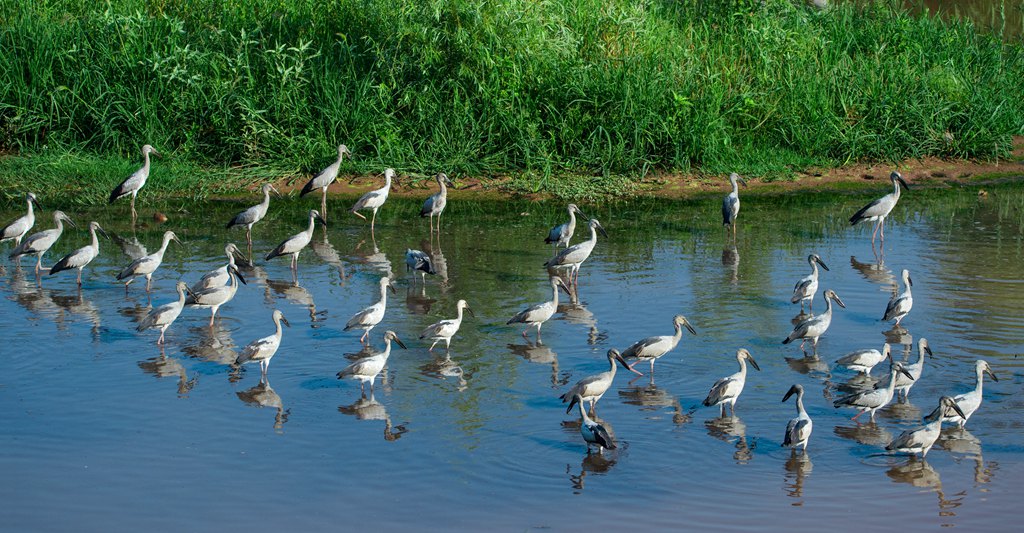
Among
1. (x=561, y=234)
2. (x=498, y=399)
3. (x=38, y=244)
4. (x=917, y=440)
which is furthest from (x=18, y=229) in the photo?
(x=917, y=440)

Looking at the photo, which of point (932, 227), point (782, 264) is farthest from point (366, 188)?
point (932, 227)

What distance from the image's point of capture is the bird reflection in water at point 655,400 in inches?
397

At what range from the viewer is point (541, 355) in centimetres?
1191

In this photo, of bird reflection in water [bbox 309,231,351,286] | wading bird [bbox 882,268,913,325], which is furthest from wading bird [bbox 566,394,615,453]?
bird reflection in water [bbox 309,231,351,286]

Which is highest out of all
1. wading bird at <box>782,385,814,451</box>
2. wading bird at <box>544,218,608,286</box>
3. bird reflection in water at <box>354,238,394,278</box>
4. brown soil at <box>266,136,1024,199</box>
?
wading bird at <box>782,385,814,451</box>

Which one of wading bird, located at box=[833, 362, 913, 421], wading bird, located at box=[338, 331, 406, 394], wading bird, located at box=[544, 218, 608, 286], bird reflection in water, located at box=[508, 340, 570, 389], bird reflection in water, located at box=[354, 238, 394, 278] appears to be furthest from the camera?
bird reflection in water, located at box=[354, 238, 394, 278]

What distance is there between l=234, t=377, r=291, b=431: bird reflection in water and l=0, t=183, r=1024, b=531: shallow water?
2.1 inches

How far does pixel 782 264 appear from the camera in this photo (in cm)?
1562

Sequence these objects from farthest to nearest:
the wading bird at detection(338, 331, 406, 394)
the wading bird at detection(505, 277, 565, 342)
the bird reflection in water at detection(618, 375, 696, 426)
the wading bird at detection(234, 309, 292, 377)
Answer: the wading bird at detection(505, 277, 565, 342)
the wading bird at detection(234, 309, 292, 377)
the wading bird at detection(338, 331, 406, 394)
the bird reflection in water at detection(618, 375, 696, 426)

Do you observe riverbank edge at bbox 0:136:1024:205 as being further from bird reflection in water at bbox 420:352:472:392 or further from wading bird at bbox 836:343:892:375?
wading bird at bbox 836:343:892:375

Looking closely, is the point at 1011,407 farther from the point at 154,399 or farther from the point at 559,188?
the point at 559,188

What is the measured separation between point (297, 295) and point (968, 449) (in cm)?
814

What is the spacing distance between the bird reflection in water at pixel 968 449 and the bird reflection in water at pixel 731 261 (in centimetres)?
520

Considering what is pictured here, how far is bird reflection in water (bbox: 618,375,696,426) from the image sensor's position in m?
10.1
